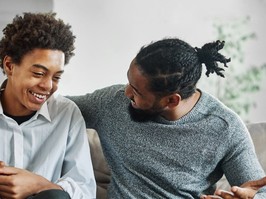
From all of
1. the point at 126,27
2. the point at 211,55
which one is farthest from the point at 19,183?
the point at 126,27

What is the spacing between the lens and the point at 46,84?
4.38 feet

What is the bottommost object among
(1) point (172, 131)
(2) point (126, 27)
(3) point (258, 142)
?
(3) point (258, 142)

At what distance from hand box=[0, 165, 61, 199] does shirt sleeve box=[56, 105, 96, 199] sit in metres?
0.08

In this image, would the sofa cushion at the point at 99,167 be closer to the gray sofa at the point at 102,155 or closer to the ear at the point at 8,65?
the gray sofa at the point at 102,155

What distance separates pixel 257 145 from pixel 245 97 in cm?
138

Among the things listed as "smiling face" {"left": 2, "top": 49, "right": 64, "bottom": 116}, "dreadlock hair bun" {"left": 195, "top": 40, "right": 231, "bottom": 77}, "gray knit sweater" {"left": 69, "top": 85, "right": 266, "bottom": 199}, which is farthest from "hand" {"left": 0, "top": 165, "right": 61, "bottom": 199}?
"dreadlock hair bun" {"left": 195, "top": 40, "right": 231, "bottom": 77}

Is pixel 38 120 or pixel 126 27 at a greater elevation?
pixel 126 27

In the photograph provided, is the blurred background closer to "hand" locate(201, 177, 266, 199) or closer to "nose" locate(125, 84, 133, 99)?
"nose" locate(125, 84, 133, 99)

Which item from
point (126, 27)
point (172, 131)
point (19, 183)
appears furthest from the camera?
point (126, 27)

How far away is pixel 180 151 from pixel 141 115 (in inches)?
6.8

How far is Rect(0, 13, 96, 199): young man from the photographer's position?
133cm

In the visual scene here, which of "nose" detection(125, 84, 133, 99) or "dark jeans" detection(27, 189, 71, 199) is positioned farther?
"nose" detection(125, 84, 133, 99)

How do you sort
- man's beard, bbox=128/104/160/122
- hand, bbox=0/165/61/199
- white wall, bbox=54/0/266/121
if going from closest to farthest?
hand, bbox=0/165/61/199 → man's beard, bbox=128/104/160/122 → white wall, bbox=54/0/266/121

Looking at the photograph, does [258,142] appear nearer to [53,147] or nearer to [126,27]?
[53,147]
